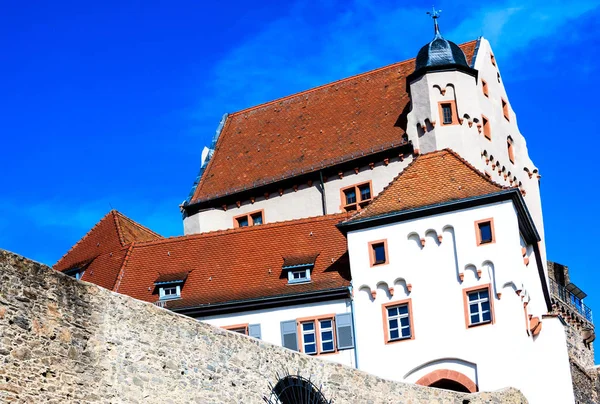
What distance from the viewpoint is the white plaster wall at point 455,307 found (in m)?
38.6

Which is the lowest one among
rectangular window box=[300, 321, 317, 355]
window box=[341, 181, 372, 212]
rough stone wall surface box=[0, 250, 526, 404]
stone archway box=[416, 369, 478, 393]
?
rough stone wall surface box=[0, 250, 526, 404]

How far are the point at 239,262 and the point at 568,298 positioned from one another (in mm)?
27530

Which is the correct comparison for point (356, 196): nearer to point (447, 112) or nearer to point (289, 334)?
point (447, 112)

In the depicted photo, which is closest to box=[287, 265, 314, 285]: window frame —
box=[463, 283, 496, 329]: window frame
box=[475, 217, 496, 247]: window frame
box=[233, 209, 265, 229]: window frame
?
box=[463, 283, 496, 329]: window frame

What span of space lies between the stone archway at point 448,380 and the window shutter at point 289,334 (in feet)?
13.3

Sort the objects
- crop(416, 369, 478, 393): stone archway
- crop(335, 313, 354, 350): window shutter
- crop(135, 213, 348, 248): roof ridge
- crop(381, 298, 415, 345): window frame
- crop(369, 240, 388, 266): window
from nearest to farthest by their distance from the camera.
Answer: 1. crop(416, 369, 478, 393): stone archway
2. crop(381, 298, 415, 345): window frame
3. crop(335, 313, 354, 350): window shutter
4. crop(369, 240, 388, 266): window
5. crop(135, 213, 348, 248): roof ridge

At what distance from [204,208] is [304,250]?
933 cm

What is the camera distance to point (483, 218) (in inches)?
1588

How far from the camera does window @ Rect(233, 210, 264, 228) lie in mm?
50728

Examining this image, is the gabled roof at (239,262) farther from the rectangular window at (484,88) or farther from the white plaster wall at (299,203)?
the rectangular window at (484,88)

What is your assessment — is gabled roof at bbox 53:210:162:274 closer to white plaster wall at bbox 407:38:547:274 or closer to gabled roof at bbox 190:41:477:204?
gabled roof at bbox 190:41:477:204

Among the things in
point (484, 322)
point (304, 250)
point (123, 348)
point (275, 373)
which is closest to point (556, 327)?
point (484, 322)

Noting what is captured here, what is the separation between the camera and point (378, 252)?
41.4m

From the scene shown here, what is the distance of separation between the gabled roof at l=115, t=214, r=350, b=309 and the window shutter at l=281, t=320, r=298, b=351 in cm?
98
